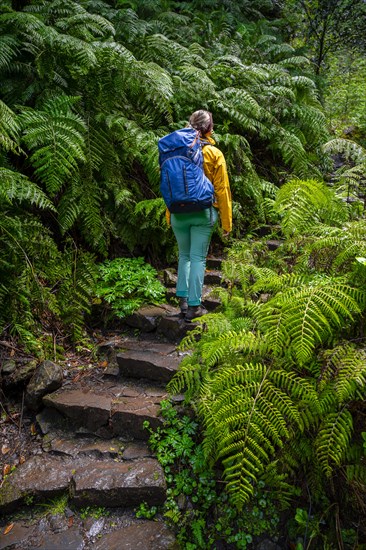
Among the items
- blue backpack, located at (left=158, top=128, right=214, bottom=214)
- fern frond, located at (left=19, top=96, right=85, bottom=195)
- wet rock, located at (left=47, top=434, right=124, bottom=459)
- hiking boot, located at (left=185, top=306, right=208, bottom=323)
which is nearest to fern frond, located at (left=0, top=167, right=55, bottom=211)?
fern frond, located at (left=19, top=96, right=85, bottom=195)

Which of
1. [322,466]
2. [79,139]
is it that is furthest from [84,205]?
[322,466]

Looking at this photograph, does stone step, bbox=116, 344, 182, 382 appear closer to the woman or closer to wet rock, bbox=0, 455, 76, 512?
the woman

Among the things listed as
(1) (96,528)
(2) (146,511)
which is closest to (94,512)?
(1) (96,528)

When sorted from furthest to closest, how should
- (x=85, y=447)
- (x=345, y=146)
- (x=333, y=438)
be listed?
(x=345, y=146)
(x=85, y=447)
(x=333, y=438)

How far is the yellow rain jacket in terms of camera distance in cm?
388

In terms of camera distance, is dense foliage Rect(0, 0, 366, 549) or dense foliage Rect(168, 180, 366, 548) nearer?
dense foliage Rect(168, 180, 366, 548)

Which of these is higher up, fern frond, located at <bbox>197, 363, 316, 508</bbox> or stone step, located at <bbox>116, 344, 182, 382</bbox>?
fern frond, located at <bbox>197, 363, 316, 508</bbox>

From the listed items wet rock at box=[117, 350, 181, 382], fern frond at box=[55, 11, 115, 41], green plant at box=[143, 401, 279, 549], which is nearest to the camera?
green plant at box=[143, 401, 279, 549]

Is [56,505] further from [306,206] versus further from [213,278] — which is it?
[306,206]

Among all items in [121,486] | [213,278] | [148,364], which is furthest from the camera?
[213,278]

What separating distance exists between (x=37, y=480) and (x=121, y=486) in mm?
714

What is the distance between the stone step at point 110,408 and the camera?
132 inches

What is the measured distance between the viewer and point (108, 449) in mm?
3318

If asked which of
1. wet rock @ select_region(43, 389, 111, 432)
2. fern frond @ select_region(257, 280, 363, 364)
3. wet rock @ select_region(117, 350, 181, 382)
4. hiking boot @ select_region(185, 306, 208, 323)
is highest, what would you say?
fern frond @ select_region(257, 280, 363, 364)
